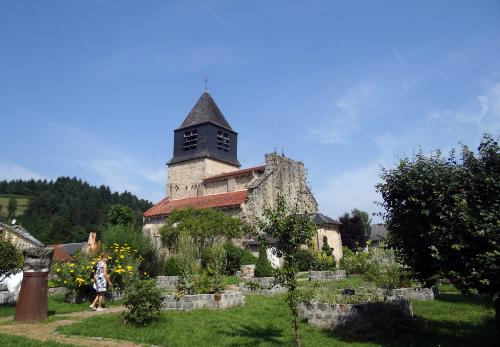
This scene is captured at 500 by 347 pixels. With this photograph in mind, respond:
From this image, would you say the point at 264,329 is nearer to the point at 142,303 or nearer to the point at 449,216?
the point at 142,303

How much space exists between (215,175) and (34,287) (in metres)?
30.5

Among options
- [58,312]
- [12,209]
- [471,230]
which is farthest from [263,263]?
[12,209]

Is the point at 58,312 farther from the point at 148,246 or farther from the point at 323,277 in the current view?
the point at 323,277

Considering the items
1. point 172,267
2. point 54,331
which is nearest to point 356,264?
point 172,267

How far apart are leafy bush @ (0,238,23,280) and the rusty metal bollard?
229cm

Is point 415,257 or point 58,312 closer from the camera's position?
point 415,257

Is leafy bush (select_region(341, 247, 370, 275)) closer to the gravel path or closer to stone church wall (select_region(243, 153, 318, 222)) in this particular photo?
stone church wall (select_region(243, 153, 318, 222))

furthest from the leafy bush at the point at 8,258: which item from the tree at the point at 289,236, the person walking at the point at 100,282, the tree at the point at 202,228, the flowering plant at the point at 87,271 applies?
the tree at the point at 202,228

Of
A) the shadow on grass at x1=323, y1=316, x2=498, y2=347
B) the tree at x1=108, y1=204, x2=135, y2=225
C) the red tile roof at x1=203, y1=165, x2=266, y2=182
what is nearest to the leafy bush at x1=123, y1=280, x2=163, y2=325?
the shadow on grass at x1=323, y1=316, x2=498, y2=347

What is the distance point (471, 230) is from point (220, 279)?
820 centimetres

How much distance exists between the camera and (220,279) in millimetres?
12906

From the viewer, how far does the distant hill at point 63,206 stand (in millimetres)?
72000

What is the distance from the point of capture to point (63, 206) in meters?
87.0

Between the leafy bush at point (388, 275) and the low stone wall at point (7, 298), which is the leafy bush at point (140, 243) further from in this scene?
the leafy bush at point (388, 275)
